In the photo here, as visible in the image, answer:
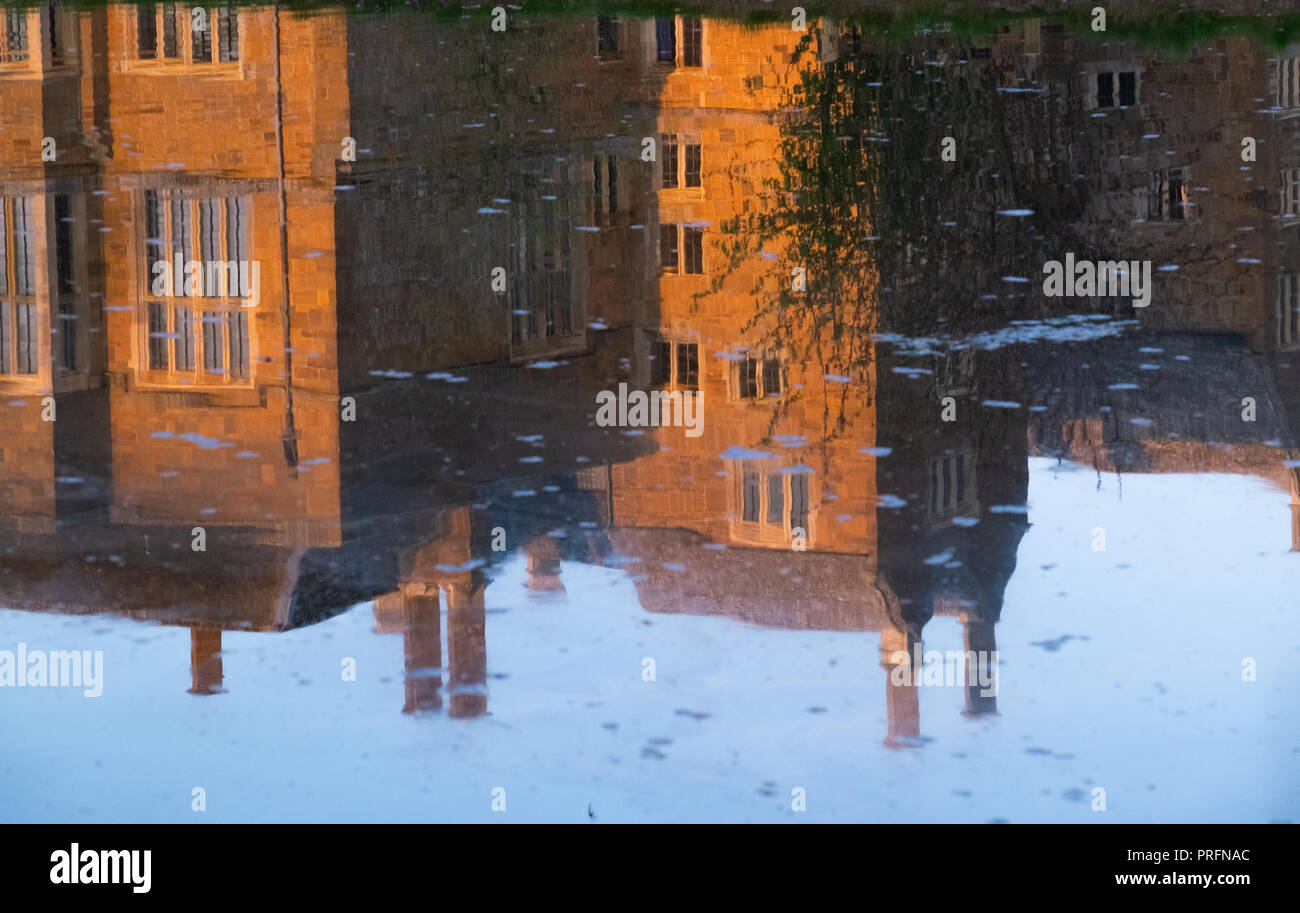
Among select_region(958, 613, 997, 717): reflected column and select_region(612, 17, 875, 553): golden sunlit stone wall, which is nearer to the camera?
select_region(958, 613, 997, 717): reflected column

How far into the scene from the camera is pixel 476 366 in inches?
493

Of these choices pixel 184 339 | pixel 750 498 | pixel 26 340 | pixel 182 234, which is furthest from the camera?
pixel 182 234

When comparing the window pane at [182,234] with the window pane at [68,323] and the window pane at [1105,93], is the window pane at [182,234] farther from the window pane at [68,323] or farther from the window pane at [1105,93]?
the window pane at [1105,93]

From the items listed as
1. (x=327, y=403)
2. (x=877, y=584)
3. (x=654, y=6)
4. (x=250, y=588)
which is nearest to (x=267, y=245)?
(x=327, y=403)

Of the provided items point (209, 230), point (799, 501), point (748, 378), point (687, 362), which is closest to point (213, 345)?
point (687, 362)

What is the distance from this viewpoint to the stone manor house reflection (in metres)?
9.09

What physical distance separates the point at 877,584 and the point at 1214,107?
13.9 metres

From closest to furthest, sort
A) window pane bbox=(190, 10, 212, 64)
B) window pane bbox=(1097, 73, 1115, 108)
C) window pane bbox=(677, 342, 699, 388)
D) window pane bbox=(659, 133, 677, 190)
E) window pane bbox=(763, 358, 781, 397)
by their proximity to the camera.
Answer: window pane bbox=(763, 358, 781, 397)
window pane bbox=(677, 342, 699, 388)
window pane bbox=(659, 133, 677, 190)
window pane bbox=(1097, 73, 1115, 108)
window pane bbox=(190, 10, 212, 64)

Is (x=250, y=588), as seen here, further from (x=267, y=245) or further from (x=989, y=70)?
(x=989, y=70)

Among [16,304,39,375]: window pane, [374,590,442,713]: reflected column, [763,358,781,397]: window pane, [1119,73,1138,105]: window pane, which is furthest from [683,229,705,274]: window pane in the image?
[1119,73,1138,105]: window pane

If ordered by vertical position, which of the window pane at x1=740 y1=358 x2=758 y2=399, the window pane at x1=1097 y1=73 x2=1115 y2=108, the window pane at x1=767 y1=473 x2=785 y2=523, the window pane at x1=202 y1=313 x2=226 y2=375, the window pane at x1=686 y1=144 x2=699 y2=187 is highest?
the window pane at x1=1097 y1=73 x2=1115 y2=108

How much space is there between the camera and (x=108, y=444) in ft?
37.5

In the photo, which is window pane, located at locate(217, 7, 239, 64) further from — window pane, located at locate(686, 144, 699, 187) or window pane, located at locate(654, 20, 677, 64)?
window pane, located at locate(686, 144, 699, 187)

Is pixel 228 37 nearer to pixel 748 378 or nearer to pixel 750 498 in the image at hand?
pixel 748 378
